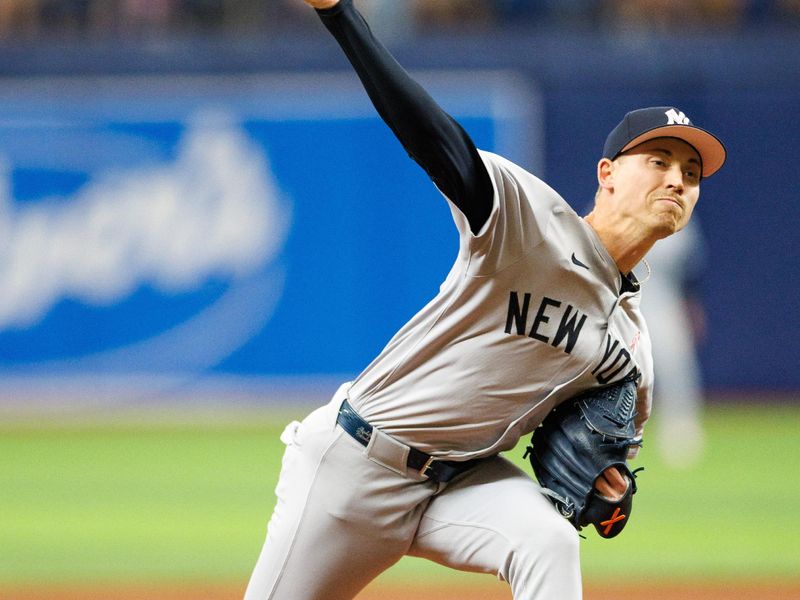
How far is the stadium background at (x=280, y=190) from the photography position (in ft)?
38.5

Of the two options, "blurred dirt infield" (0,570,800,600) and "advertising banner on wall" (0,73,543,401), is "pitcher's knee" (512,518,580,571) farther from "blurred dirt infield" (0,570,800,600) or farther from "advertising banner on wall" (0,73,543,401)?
"advertising banner on wall" (0,73,543,401)

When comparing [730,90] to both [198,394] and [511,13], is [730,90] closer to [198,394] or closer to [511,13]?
[511,13]

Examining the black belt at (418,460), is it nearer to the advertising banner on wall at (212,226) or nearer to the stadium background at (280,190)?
the stadium background at (280,190)

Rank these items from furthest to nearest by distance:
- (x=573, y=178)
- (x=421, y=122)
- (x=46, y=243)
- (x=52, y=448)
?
(x=573, y=178) → (x=46, y=243) → (x=52, y=448) → (x=421, y=122)

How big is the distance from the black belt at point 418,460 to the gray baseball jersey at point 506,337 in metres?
0.02

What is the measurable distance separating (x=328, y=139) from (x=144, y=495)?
4905 mm

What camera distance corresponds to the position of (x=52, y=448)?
10.2m

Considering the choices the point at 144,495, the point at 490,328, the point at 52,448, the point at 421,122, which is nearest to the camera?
the point at 421,122

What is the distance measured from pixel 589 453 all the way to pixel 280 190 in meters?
8.90

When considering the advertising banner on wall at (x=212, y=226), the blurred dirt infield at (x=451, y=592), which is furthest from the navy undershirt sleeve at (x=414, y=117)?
the advertising banner on wall at (x=212, y=226)

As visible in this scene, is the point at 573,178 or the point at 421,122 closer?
the point at 421,122

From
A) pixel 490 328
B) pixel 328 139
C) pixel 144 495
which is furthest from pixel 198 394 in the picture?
pixel 490 328

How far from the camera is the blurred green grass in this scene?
639 cm

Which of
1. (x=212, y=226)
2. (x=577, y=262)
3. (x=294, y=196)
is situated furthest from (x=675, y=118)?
(x=294, y=196)
